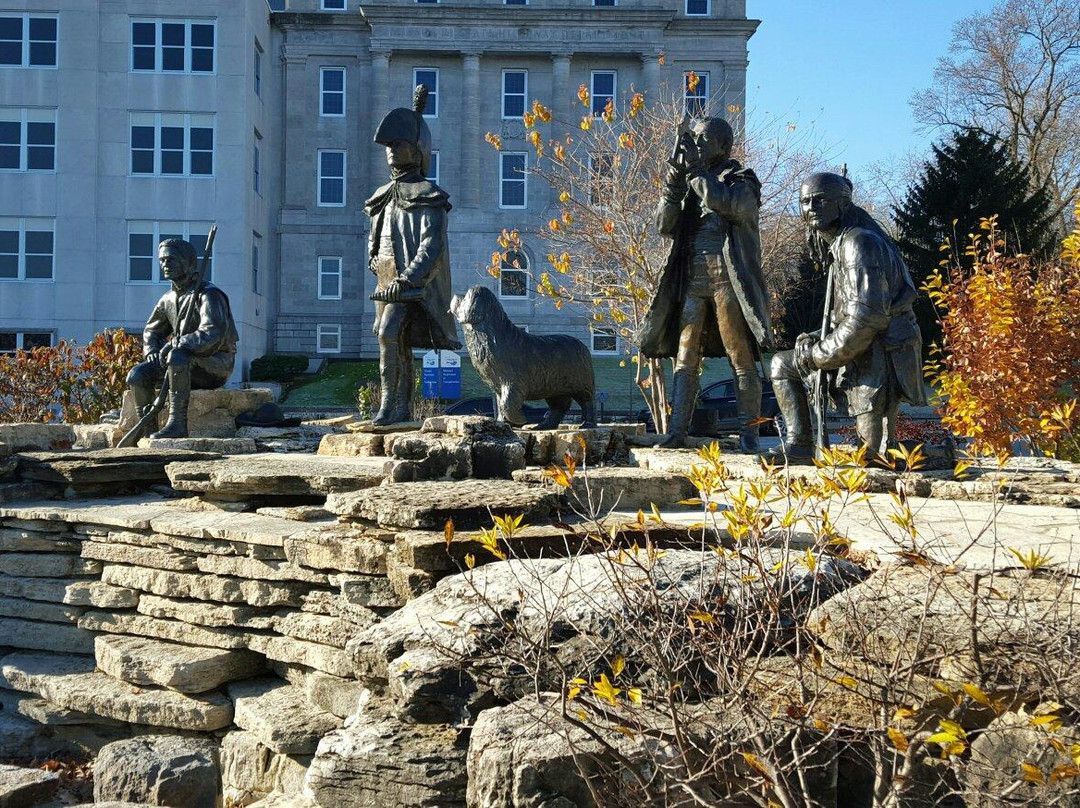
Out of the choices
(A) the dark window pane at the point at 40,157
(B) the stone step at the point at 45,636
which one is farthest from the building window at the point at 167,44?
(B) the stone step at the point at 45,636

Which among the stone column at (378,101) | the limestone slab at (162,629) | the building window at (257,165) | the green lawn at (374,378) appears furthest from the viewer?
the stone column at (378,101)

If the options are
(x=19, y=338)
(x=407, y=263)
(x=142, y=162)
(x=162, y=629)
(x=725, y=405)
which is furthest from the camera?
(x=142, y=162)

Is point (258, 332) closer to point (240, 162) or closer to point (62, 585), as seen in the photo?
point (240, 162)

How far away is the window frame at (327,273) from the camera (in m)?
38.8

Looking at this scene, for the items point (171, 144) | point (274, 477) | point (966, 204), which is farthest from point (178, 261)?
point (171, 144)

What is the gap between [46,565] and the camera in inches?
243

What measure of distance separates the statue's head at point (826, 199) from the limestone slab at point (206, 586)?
Answer: 350 cm

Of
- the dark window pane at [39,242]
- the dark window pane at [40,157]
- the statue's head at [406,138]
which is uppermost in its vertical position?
the dark window pane at [40,157]

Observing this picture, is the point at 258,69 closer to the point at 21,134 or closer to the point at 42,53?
the point at 42,53

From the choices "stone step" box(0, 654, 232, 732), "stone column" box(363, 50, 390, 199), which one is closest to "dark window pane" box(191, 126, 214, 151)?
"stone column" box(363, 50, 390, 199)

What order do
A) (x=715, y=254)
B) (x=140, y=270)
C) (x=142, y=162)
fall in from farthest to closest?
(x=142, y=162), (x=140, y=270), (x=715, y=254)

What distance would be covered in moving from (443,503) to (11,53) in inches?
1250

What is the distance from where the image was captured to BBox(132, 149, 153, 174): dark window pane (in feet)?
102

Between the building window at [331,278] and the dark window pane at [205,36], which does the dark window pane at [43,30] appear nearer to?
the dark window pane at [205,36]
